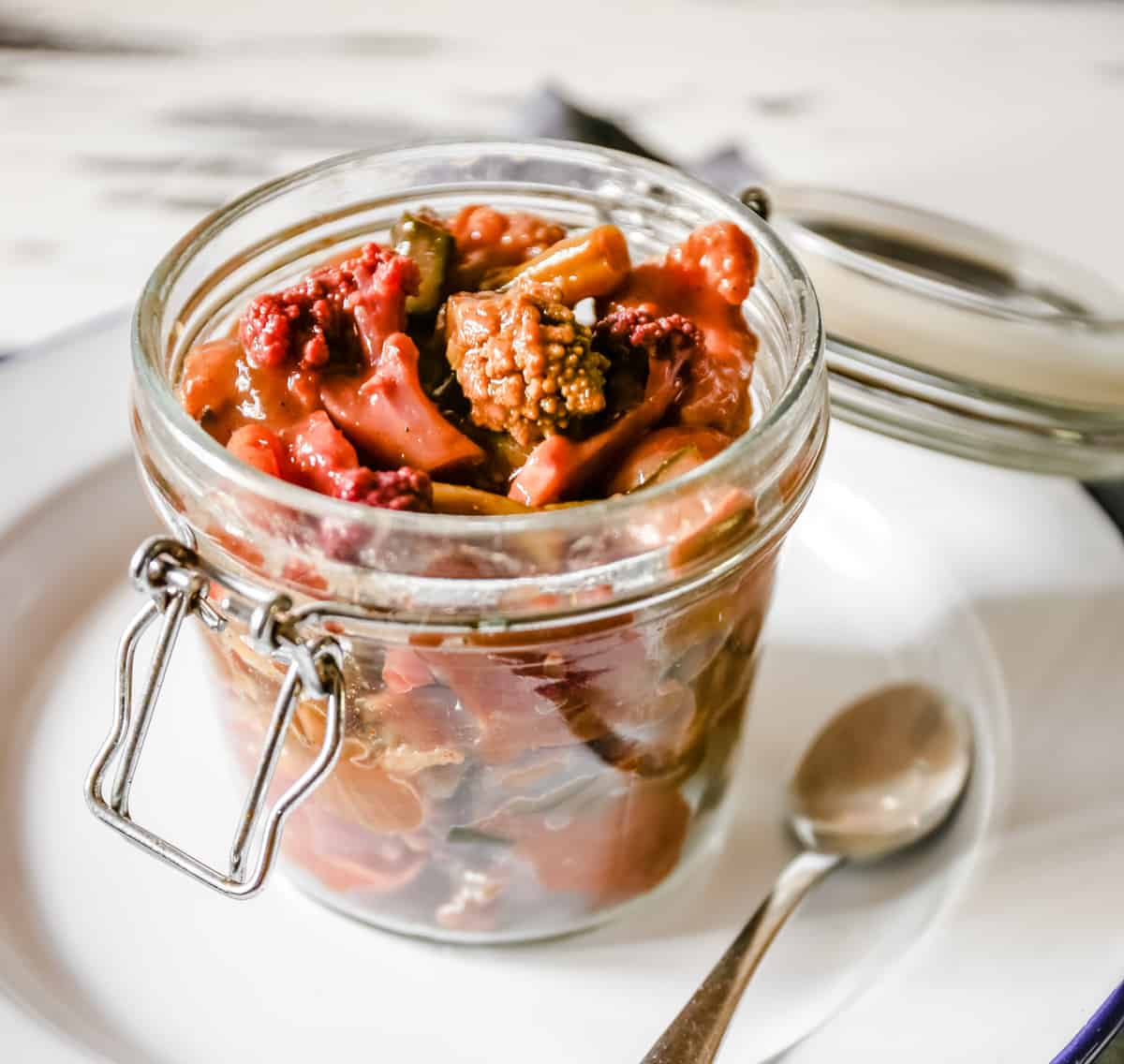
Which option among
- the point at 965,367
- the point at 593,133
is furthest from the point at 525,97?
the point at 965,367

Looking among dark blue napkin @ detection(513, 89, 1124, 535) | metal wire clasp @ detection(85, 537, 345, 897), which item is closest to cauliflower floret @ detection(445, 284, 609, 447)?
metal wire clasp @ detection(85, 537, 345, 897)

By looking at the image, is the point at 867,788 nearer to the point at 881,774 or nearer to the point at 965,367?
the point at 881,774

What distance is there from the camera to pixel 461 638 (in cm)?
94

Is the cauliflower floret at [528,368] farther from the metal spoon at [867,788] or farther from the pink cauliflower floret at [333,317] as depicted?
the metal spoon at [867,788]

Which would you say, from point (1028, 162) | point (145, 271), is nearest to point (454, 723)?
point (145, 271)

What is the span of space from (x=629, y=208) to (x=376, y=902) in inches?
28.7

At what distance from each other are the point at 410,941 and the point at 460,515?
46cm

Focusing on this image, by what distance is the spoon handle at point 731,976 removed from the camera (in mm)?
1059

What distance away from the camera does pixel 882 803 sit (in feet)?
4.24

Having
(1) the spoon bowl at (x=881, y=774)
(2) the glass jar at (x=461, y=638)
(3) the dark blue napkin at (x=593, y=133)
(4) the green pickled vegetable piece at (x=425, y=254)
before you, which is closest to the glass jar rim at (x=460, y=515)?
(2) the glass jar at (x=461, y=638)

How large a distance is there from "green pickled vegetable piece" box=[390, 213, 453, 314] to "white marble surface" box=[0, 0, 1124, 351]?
1.12 meters

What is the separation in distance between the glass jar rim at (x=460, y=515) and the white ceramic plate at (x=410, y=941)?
459 mm

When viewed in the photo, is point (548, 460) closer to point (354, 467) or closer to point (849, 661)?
point (354, 467)

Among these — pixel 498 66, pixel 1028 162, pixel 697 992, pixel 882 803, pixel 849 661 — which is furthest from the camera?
pixel 498 66
